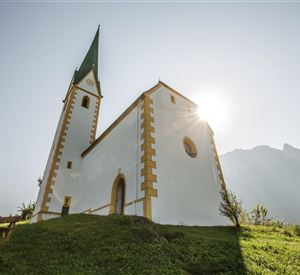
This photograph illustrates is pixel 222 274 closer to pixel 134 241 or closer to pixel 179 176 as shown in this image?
pixel 134 241

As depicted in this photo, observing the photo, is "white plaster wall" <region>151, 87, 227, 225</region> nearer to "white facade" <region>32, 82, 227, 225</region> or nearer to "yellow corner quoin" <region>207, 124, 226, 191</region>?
"white facade" <region>32, 82, 227, 225</region>

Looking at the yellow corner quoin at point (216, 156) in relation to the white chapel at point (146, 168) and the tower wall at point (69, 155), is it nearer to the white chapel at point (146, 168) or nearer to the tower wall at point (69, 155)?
the white chapel at point (146, 168)

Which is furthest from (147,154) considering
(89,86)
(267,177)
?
(267,177)

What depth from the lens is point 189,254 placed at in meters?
3.84

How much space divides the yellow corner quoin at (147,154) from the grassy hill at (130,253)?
1.50m

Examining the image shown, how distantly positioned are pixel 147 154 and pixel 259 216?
380 inches

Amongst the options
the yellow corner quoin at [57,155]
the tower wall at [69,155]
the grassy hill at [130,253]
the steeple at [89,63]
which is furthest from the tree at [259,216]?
the steeple at [89,63]

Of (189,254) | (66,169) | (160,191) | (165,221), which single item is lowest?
(189,254)

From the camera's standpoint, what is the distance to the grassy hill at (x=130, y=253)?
3.11m

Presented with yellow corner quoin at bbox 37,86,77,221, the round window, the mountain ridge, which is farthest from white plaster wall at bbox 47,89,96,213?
the mountain ridge

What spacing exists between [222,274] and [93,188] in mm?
9447

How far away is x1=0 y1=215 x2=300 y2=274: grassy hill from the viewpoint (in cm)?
311

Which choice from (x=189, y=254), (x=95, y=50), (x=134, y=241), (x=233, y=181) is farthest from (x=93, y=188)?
(x=233, y=181)

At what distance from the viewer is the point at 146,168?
7.26m
